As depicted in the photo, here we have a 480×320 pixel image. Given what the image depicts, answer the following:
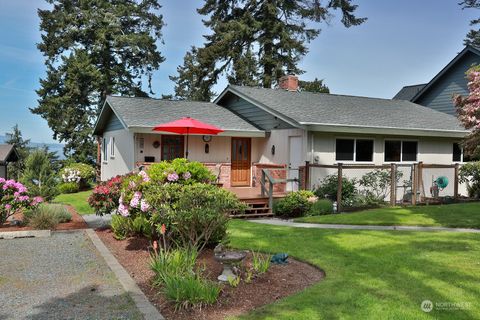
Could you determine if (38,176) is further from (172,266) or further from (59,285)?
(172,266)

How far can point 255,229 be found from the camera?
9.60 metres

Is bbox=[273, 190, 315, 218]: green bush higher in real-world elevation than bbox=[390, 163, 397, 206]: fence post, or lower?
lower

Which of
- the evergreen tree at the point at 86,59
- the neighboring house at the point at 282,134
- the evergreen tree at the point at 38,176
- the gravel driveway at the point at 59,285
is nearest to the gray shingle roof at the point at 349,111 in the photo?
the neighboring house at the point at 282,134

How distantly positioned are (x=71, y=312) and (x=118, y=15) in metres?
30.2

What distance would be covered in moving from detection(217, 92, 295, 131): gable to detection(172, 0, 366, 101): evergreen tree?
36.2 feet

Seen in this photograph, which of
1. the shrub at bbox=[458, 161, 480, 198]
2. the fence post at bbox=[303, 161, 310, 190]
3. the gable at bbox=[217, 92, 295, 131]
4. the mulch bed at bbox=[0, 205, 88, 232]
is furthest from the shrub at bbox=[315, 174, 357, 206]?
the mulch bed at bbox=[0, 205, 88, 232]

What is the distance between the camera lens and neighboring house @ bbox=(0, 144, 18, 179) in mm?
18369

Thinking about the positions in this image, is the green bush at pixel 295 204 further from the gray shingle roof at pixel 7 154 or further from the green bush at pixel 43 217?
the gray shingle roof at pixel 7 154

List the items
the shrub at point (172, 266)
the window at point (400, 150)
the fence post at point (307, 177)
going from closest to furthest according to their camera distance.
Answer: the shrub at point (172, 266), the fence post at point (307, 177), the window at point (400, 150)

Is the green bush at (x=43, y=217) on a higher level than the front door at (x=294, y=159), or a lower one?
lower

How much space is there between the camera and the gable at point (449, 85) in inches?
790

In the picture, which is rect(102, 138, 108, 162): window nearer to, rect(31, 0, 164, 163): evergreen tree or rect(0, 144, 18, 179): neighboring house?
rect(0, 144, 18, 179): neighboring house

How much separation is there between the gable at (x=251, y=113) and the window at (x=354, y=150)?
1887mm

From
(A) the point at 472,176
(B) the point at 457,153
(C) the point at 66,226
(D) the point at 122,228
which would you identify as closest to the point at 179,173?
(D) the point at 122,228
